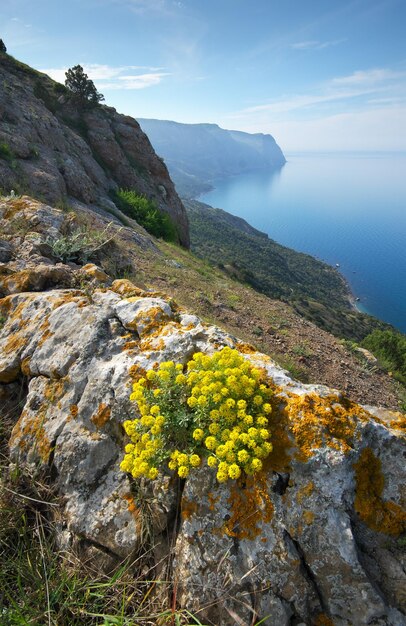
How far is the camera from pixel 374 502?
263 cm

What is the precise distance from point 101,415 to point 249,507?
5.42ft

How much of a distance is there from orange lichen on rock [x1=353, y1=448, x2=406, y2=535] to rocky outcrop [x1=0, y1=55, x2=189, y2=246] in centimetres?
1558

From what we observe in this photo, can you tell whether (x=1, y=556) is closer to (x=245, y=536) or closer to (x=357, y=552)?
(x=245, y=536)

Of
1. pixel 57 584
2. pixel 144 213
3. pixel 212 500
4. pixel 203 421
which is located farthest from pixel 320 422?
pixel 144 213

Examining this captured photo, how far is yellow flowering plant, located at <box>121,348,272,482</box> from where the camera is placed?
8.59ft

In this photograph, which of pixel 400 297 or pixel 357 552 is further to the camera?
pixel 400 297

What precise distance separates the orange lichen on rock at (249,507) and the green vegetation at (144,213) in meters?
22.5

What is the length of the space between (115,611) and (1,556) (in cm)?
106

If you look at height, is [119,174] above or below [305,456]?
above

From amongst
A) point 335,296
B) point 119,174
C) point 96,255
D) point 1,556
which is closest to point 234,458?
point 1,556

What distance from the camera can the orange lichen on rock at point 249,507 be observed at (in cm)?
257

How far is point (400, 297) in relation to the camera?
144 metres

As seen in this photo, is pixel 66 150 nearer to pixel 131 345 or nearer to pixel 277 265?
pixel 131 345

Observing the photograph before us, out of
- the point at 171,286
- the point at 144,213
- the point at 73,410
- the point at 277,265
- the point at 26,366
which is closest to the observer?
the point at 73,410
